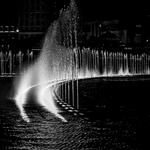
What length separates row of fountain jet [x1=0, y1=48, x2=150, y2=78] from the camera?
5278 cm

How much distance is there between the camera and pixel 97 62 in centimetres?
5659

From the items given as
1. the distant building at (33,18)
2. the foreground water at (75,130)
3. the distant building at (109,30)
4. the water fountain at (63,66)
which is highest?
the distant building at (33,18)

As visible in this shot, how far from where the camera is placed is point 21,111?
15.0m

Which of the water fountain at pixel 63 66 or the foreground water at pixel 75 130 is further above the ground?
the water fountain at pixel 63 66

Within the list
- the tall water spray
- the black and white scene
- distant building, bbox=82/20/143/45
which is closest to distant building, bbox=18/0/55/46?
distant building, bbox=82/20/143/45

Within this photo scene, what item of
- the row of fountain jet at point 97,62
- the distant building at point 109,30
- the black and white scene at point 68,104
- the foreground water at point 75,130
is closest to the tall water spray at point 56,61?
the black and white scene at point 68,104

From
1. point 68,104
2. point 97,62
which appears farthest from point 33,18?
point 68,104

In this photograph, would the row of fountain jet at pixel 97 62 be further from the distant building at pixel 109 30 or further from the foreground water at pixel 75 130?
the foreground water at pixel 75 130

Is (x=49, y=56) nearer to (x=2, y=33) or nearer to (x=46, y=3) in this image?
(x=2, y=33)

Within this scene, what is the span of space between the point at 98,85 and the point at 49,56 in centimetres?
720

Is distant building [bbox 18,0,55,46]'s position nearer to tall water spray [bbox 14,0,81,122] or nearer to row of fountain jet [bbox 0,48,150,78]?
row of fountain jet [bbox 0,48,150,78]

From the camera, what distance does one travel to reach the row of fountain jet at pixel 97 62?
52781 millimetres

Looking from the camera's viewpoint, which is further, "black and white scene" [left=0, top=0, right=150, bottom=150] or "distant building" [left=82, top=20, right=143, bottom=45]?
"distant building" [left=82, top=20, right=143, bottom=45]

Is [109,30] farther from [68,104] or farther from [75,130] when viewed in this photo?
[75,130]
